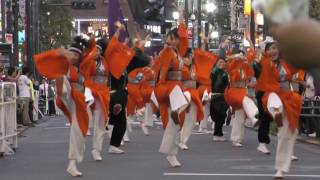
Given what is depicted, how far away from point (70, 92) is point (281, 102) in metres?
2.72

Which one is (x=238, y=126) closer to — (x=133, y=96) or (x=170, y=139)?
(x=133, y=96)

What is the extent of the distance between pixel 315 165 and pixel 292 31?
29.6 feet

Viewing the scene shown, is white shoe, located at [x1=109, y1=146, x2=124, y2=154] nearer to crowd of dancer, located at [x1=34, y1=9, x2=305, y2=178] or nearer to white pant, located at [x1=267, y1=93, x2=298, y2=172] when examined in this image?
crowd of dancer, located at [x1=34, y1=9, x2=305, y2=178]

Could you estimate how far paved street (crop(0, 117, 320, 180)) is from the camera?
8.99m

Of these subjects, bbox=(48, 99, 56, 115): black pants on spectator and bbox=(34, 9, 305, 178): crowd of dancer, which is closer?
bbox=(34, 9, 305, 178): crowd of dancer

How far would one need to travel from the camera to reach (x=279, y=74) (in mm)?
9195

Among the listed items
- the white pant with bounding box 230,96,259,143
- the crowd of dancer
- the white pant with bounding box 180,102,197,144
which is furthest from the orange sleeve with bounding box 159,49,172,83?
the white pant with bounding box 230,96,259,143

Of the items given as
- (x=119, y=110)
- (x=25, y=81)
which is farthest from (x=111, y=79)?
(x=25, y=81)

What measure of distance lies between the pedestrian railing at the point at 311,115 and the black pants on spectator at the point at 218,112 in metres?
1.76

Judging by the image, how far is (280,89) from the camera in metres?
9.13

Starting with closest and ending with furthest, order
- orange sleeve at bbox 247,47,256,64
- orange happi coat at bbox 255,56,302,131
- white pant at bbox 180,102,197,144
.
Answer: orange happi coat at bbox 255,56,302,131
orange sleeve at bbox 247,47,256,64
white pant at bbox 180,102,197,144

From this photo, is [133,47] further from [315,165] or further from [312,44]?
[312,44]

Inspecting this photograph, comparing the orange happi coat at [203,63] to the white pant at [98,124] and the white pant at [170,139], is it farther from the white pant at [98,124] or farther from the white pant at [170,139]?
the white pant at [170,139]

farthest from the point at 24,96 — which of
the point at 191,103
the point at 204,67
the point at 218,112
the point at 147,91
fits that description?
the point at 191,103
